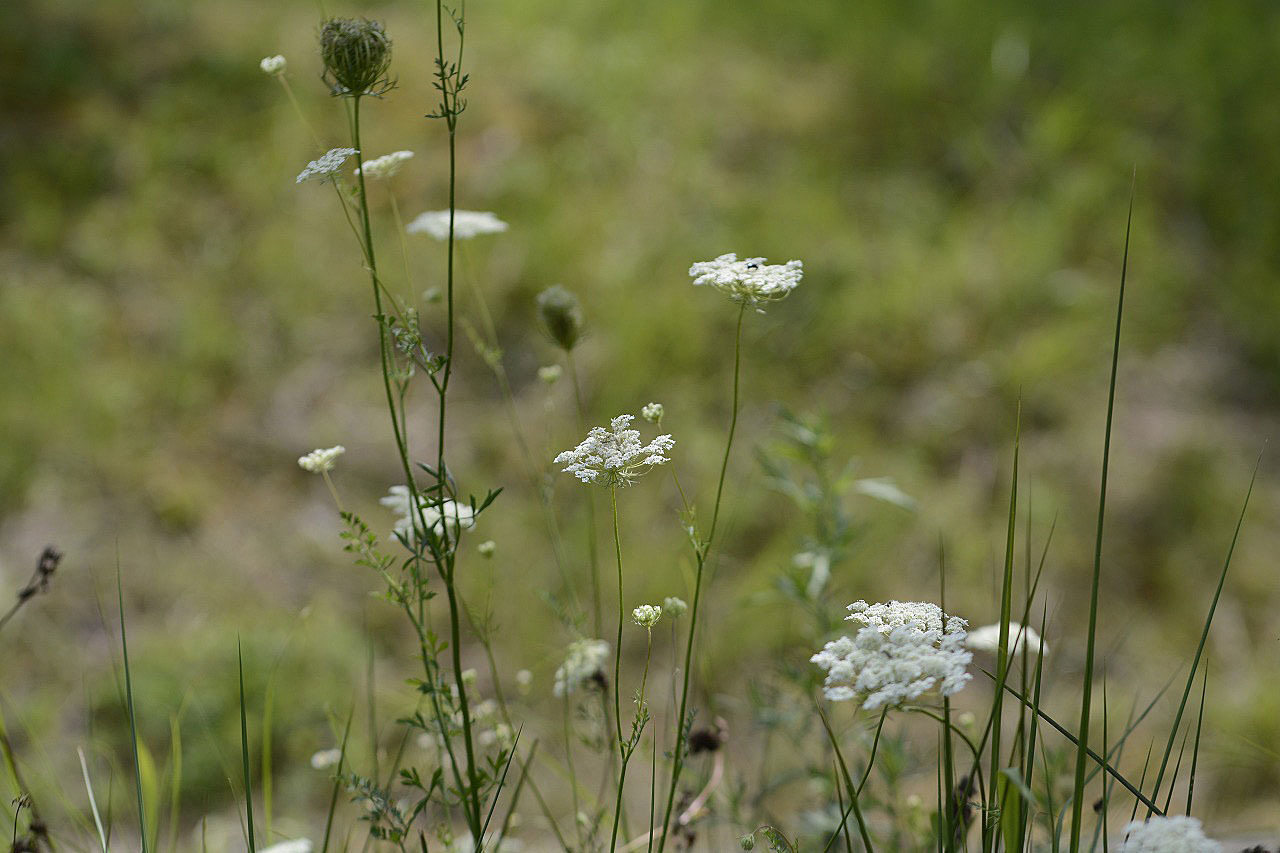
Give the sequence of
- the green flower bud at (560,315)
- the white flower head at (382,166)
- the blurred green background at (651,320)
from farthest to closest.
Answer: the blurred green background at (651,320) < the green flower bud at (560,315) < the white flower head at (382,166)

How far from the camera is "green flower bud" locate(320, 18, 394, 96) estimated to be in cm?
72

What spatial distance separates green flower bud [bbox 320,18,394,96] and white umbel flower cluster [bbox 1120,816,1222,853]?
0.69 m

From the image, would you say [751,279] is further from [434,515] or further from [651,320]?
[651,320]

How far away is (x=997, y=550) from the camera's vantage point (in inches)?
72.3

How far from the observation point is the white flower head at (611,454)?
663mm

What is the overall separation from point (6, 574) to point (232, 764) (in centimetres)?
61

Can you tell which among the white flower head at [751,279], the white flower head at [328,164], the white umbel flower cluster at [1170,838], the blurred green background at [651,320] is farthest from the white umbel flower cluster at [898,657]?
the blurred green background at [651,320]

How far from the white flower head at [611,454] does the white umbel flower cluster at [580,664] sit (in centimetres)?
29

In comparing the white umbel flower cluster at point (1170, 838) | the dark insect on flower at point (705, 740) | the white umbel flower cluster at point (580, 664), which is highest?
the white umbel flower cluster at point (580, 664)

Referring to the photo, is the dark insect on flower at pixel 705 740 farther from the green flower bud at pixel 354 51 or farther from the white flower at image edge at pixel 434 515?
the green flower bud at pixel 354 51

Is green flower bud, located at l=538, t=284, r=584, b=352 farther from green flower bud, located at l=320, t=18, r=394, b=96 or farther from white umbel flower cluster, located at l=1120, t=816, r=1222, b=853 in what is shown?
white umbel flower cluster, located at l=1120, t=816, r=1222, b=853

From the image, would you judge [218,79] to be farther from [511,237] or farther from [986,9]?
[986,9]

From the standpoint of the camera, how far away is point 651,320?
2.21m

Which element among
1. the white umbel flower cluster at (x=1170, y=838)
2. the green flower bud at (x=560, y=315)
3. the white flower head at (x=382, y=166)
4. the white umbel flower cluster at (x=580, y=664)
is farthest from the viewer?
the green flower bud at (x=560, y=315)
